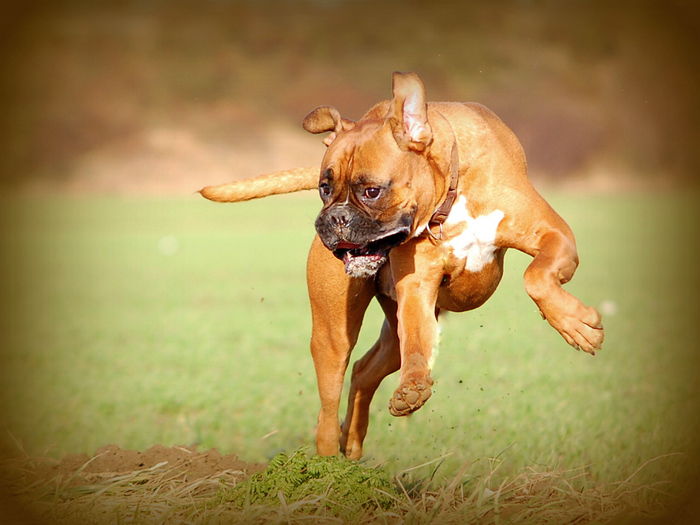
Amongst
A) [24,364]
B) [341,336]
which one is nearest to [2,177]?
[341,336]

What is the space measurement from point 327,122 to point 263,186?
938mm

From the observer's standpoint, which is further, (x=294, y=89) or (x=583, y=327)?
(x=294, y=89)

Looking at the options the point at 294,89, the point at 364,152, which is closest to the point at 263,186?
the point at 364,152

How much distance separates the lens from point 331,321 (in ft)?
18.4

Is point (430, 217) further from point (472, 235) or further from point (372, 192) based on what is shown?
point (372, 192)

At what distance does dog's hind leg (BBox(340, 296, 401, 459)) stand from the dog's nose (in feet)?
5.62

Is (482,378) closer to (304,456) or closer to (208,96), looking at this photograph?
(304,456)

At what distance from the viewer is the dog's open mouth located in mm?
4324

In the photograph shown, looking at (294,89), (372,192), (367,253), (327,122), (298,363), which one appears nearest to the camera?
(372,192)

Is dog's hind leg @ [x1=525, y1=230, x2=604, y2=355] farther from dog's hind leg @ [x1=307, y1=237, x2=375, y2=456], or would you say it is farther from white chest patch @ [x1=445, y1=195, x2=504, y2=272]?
dog's hind leg @ [x1=307, y1=237, x2=375, y2=456]

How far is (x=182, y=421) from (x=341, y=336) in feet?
9.79

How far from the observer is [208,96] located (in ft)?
97.4

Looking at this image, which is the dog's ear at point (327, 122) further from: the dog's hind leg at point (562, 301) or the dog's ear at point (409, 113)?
the dog's hind leg at point (562, 301)

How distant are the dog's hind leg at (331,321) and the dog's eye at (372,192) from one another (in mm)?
1146
